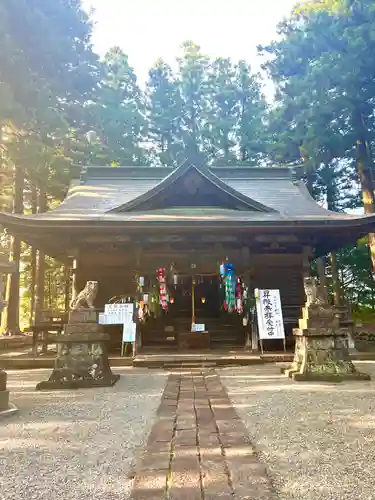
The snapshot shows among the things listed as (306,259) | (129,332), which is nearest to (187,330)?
(129,332)

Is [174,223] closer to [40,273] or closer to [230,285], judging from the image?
[230,285]

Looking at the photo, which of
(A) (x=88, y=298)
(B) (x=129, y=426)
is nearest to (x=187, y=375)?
(A) (x=88, y=298)

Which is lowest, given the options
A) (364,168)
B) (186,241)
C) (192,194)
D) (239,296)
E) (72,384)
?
(72,384)

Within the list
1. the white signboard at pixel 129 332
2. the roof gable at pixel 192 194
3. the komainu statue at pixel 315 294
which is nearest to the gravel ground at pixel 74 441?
the komainu statue at pixel 315 294

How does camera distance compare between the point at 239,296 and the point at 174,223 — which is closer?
the point at 174,223

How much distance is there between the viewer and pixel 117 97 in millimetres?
25516

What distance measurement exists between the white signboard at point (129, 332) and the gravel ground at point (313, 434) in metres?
3.72

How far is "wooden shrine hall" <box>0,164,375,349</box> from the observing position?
417 inches

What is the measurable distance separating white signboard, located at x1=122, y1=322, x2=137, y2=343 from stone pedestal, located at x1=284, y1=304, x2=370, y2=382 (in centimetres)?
432

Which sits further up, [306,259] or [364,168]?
[364,168]

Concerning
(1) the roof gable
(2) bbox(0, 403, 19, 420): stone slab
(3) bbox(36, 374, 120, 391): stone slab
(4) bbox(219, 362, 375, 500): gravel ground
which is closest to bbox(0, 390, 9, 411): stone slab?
(2) bbox(0, 403, 19, 420): stone slab

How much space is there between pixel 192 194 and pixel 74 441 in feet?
32.7

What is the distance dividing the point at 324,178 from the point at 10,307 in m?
16.8

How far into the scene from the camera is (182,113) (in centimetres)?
2875
